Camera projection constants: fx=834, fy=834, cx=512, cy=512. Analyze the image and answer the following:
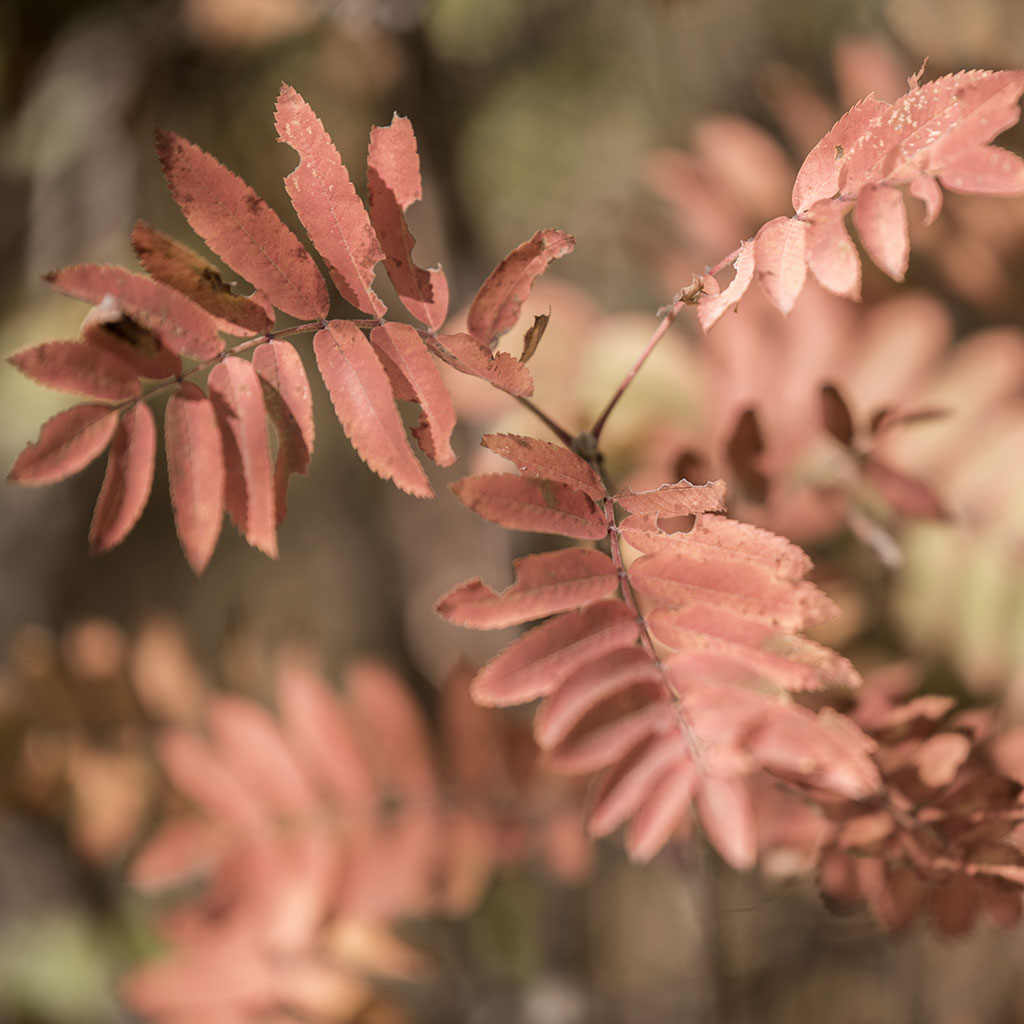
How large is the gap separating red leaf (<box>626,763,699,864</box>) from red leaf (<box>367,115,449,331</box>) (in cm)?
37

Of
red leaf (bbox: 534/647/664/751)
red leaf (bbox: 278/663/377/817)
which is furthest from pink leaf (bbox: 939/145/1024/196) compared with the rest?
red leaf (bbox: 278/663/377/817)

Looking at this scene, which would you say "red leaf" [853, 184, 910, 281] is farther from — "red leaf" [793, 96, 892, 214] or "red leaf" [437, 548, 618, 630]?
"red leaf" [437, 548, 618, 630]

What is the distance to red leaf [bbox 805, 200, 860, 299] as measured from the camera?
0.43 m

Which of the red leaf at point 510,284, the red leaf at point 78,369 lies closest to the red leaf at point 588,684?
the red leaf at point 510,284

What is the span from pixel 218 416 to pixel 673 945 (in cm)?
166

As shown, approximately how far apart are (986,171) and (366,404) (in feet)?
1.14

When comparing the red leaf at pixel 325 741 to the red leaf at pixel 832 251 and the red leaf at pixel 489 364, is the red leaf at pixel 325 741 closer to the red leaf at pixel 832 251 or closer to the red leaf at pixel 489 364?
the red leaf at pixel 489 364

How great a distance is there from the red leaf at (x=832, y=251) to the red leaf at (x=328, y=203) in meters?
0.24

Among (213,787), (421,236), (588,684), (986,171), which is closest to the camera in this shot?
(986,171)

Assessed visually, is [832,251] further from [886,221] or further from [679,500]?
[679,500]

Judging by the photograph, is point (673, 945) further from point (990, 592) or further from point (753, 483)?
point (753, 483)

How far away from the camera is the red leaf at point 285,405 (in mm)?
488

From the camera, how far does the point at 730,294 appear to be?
0.43 meters

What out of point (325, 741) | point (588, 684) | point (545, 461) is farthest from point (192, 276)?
point (325, 741)
